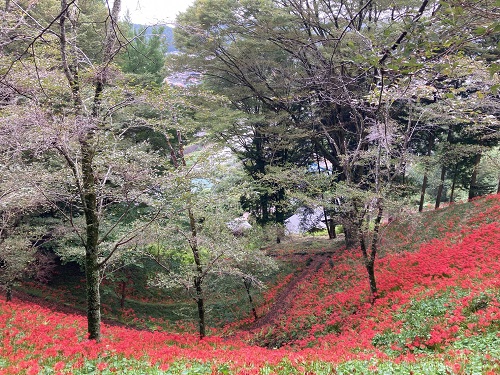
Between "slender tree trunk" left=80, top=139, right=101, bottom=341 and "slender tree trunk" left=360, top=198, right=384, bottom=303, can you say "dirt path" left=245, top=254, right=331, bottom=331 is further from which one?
"slender tree trunk" left=80, top=139, right=101, bottom=341

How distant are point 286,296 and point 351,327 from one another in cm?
606

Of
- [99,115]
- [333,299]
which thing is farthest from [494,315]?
[99,115]

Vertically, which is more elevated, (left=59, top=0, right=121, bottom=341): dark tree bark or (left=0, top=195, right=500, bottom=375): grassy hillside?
(left=59, top=0, right=121, bottom=341): dark tree bark

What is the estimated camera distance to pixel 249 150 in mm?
20703

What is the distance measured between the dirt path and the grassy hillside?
0.09 metres

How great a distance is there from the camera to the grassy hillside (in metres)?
4.83

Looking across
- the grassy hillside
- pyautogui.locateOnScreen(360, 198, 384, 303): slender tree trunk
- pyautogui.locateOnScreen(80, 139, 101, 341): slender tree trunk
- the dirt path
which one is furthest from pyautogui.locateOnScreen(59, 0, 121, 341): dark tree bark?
Answer: the dirt path

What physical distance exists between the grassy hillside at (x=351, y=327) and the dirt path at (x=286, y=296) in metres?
0.09

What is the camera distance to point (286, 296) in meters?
15.2

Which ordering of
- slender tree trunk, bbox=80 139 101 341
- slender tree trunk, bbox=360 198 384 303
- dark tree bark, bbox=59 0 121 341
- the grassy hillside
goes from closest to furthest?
the grassy hillside
dark tree bark, bbox=59 0 121 341
slender tree trunk, bbox=80 139 101 341
slender tree trunk, bbox=360 198 384 303

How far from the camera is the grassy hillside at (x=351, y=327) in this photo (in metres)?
4.83

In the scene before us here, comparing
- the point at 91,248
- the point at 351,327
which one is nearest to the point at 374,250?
the point at 351,327

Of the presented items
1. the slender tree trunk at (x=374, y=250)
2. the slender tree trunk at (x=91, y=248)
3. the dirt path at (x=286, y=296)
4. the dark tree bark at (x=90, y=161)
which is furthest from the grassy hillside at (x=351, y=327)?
the dark tree bark at (x=90, y=161)

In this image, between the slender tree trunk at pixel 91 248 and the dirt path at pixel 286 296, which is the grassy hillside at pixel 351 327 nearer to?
the dirt path at pixel 286 296
